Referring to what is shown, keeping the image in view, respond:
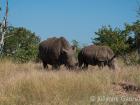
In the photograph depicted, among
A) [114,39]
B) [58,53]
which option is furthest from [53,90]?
[114,39]

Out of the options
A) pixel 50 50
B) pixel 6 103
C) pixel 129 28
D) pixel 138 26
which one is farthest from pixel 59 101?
pixel 129 28

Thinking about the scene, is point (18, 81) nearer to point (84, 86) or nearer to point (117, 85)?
point (84, 86)

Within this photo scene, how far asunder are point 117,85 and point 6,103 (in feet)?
13.3

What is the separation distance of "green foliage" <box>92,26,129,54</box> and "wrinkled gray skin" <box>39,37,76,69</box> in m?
15.6

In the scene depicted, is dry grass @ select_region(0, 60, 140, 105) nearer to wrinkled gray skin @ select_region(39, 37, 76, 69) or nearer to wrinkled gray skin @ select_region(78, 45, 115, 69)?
wrinkled gray skin @ select_region(39, 37, 76, 69)

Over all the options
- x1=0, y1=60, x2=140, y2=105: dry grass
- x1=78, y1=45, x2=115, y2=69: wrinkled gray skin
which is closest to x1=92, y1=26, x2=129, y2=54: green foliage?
x1=78, y1=45, x2=115, y2=69: wrinkled gray skin

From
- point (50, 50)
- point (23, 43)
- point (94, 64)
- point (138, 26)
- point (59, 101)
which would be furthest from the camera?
point (23, 43)

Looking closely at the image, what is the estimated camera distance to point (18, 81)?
37.3 ft

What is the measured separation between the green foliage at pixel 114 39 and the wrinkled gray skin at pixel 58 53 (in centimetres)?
1561

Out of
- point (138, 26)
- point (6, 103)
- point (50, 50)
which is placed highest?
point (138, 26)

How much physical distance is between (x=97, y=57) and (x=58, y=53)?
2.74m

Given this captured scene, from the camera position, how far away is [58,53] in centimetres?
1877

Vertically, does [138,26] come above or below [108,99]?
above

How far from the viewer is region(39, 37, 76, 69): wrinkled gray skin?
17844 mm
